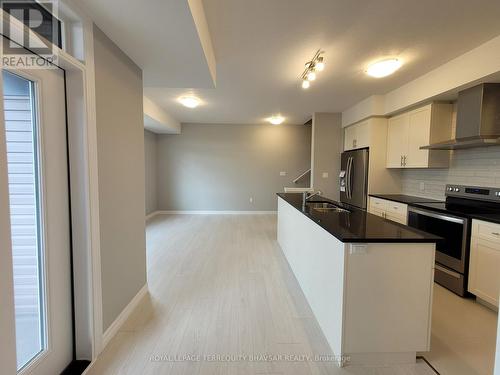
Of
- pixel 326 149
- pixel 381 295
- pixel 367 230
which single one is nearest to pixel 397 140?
pixel 326 149

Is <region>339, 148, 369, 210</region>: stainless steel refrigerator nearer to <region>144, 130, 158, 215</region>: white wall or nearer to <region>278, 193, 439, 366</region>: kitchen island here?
<region>278, 193, 439, 366</region>: kitchen island

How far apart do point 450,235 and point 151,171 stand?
628 cm

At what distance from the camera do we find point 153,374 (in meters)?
1.57

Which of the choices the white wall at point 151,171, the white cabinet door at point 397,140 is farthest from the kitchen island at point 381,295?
the white wall at point 151,171

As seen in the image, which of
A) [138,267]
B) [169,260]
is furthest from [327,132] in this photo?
[138,267]

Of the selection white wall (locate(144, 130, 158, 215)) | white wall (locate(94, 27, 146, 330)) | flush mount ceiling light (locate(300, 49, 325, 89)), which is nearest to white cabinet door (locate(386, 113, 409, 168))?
flush mount ceiling light (locate(300, 49, 325, 89))

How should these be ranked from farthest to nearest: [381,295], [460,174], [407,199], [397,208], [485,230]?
[407,199] → [397,208] → [460,174] → [485,230] → [381,295]

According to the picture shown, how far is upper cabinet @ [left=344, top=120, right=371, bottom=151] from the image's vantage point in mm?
4395

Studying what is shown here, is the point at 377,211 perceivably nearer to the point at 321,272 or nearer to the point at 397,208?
the point at 397,208

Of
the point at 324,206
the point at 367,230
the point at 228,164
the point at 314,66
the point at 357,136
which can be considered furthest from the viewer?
the point at 228,164

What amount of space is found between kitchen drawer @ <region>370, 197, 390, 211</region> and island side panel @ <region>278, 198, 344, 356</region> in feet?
5.86

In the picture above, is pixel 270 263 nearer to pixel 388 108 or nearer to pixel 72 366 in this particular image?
pixel 72 366

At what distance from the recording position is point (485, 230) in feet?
7.55

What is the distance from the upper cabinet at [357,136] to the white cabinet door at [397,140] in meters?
0.35
